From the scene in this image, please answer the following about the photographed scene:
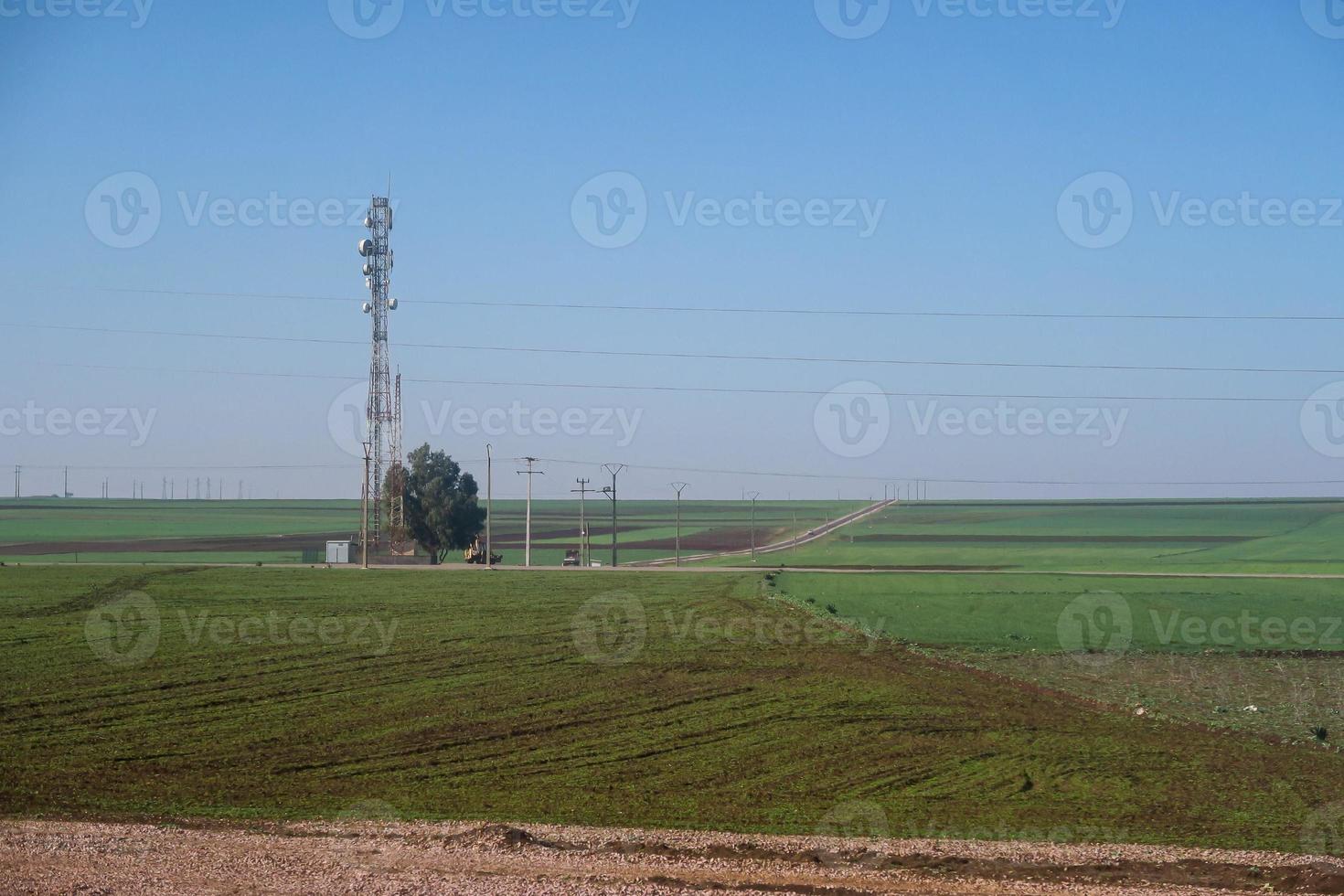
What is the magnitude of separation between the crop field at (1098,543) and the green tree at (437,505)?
2771 cm

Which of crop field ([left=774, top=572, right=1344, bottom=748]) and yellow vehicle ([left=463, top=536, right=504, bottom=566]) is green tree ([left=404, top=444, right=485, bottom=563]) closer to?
yellow vehicle ([left=463, top=536, right=504, bottom=566])

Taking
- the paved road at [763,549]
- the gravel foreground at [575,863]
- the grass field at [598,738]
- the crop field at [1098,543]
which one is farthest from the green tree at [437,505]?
the gravel foreground at [575,863]

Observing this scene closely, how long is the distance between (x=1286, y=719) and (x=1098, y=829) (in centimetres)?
1264

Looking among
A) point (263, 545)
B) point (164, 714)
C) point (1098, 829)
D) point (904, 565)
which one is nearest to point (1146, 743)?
point (1098, 829)

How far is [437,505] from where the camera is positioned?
98.1 metres

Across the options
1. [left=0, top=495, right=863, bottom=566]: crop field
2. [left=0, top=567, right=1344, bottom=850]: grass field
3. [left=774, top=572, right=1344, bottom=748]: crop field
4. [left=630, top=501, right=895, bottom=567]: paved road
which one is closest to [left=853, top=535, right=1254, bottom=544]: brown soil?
[left=630, top=501, right=895, bottom=567]: paved road

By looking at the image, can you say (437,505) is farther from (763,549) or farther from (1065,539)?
(1065,539)

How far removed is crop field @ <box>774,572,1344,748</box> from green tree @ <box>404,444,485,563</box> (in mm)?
36637

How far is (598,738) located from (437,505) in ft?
253

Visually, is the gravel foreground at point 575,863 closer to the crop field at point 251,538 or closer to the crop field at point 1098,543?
the crop field at point 1098,543

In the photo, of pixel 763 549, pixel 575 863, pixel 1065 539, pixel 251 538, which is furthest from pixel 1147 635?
pixel 251 538

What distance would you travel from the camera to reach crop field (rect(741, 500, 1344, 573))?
96500 millimetres

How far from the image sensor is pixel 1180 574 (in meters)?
78.1

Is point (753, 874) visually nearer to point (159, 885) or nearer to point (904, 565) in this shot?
point (159, 885)
